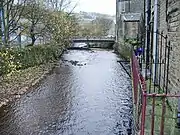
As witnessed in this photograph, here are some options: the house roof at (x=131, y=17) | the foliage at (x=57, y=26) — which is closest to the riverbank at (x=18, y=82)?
the foliage at (x=57, y=26)

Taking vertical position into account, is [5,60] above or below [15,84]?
above

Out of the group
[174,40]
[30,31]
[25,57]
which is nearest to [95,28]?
[30,31]

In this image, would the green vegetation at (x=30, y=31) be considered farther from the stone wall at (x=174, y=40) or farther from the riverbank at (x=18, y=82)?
the stone wall at (x=174, y=40)

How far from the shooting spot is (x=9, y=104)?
12.4 meters

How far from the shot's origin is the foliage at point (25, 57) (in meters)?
15.1

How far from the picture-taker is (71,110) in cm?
Result: 1151

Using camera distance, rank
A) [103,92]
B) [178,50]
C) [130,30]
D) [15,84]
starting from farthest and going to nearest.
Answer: [130,30], [15,84], [103,92], [178,50]

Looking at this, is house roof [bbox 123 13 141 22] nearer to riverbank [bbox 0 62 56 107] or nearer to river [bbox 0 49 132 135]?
riverbank [bbox 0 62 56 107]

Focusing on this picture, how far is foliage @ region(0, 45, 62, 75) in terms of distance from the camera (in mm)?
15125

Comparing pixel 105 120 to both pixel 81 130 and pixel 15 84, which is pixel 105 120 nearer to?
pixel 81 130

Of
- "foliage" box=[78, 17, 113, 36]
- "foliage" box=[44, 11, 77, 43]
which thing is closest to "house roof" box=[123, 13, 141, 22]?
"foliage" box=[44, 11, 77, 43]

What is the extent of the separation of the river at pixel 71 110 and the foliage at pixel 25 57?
1893 millimetres

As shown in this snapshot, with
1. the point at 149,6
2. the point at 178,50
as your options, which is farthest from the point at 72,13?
the point at 178,50

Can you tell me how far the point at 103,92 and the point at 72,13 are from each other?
27.2 meters
